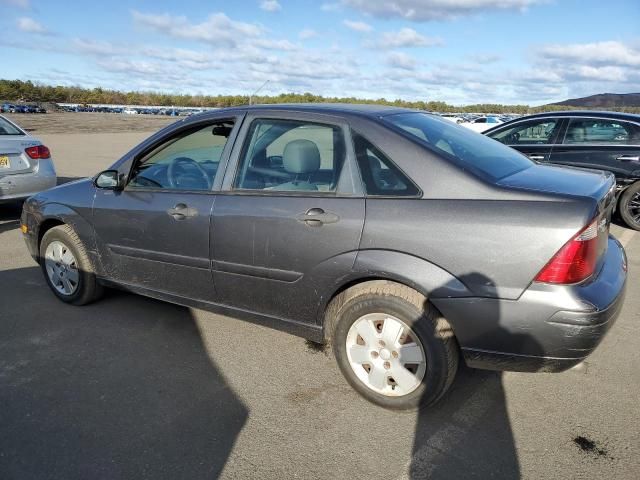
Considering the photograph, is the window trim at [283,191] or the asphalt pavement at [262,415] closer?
the asphalt pavement at [262,415]

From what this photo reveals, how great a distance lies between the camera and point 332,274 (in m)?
2.66

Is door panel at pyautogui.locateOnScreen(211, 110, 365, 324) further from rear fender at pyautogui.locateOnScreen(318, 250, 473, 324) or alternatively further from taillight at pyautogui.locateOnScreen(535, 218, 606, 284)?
taillight at pyautogui.locateOnScreen(535, 218, 606, 284)

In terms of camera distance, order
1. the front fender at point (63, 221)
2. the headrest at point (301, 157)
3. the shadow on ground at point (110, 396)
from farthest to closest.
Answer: the front fender at point (63, 221) → the headrest at point (301, 157) → the shadow on ground at point (110, 396)

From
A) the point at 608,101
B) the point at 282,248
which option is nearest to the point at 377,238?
the point at 282,248

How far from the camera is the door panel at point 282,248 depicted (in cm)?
262

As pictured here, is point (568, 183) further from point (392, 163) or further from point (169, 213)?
point (169, 213)

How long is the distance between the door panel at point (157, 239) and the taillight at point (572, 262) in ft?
6.60

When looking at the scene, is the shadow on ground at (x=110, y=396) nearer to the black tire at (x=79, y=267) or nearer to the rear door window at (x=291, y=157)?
the black tire at (x=79, y=267)

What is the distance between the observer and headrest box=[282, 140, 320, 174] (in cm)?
291

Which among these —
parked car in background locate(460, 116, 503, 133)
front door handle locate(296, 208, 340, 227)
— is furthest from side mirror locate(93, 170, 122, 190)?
parked car in background locate(460, 116, 503, 133)

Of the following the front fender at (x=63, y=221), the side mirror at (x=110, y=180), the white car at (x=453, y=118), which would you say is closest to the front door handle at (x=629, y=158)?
the white car at (x=453, y=118)

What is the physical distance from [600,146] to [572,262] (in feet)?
18.5

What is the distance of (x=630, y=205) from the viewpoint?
22.4 ft

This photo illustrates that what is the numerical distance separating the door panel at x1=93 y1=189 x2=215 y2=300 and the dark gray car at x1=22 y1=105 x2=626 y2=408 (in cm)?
1
